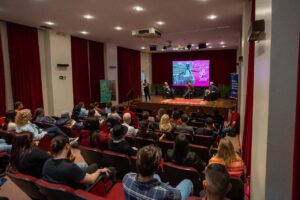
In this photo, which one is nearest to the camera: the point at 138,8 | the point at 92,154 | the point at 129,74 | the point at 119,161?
the point at 119,161

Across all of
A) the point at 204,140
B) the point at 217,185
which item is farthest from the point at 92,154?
the point at 204,140

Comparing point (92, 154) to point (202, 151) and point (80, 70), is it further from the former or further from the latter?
point (80, 70)

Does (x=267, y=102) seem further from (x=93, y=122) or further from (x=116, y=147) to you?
(x=93, y=122)

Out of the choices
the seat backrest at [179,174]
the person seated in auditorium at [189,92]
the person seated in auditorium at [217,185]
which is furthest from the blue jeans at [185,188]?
the person seated in auditorium at [189,92]

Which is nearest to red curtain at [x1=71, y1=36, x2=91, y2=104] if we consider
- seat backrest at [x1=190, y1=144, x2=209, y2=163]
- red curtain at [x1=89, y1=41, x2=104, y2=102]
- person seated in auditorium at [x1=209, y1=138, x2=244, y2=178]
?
red curtain at [x1=89, y1=41, x2=104, y2=102]

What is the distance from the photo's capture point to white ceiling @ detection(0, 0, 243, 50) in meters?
5.00

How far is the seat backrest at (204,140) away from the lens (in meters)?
3.76

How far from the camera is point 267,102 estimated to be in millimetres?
1561

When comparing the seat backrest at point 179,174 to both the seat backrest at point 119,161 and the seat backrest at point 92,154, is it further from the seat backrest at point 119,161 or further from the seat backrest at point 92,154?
the seat backrest at point 92,154

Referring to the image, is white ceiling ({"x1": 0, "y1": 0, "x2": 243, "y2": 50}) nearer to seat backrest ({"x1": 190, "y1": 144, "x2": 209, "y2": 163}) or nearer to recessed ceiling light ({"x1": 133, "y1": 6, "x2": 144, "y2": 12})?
recessed ceiling light ({"x1": 133, "y1": 6, "x2": 144, "y2": 12})

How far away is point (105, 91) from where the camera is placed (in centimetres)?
1066

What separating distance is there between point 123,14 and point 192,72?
10169 millimetres

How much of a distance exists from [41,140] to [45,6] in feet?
11.5

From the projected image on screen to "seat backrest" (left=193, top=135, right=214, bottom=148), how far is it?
38.1ft
